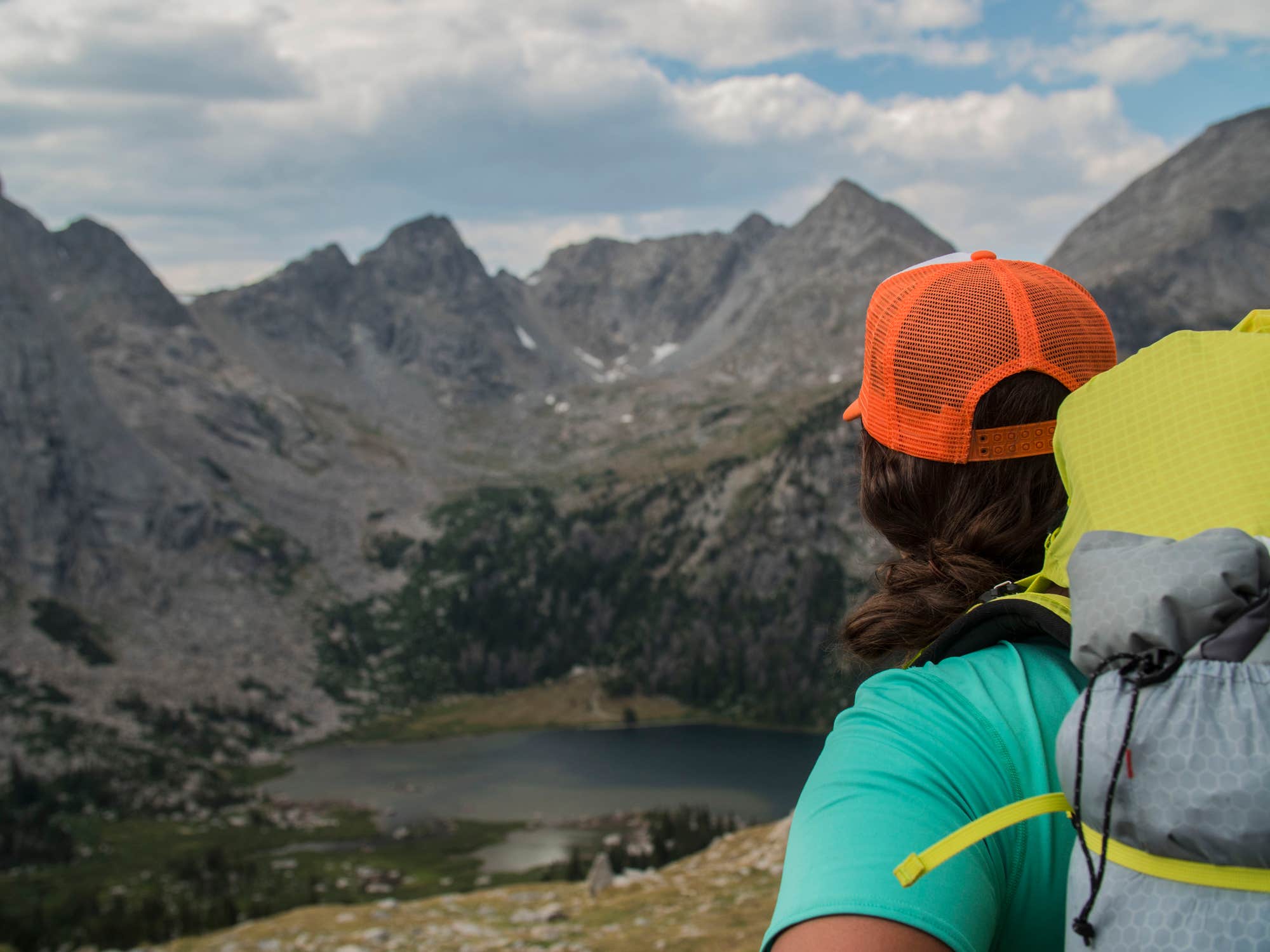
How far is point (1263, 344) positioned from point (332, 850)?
135 metres

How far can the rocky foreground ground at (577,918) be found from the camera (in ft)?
117

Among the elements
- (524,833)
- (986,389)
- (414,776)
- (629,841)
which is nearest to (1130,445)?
(986,389)

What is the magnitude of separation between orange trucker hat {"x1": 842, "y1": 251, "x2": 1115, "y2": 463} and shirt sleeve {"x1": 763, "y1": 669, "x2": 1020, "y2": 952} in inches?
52.0

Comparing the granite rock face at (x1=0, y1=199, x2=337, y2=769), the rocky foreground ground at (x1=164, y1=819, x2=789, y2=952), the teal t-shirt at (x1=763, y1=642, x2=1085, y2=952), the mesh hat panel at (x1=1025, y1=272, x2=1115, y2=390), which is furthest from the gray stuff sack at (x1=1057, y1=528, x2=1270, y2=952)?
the granite rock face at (x1=0, y1=199, x2=337, y2=769)

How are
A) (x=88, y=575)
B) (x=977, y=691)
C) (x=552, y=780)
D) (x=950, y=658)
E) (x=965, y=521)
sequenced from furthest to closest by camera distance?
(x=88, y=575) < (x=552, y=780) < (x=965, y=521) < (x=950, y=658) < (x=977, y=691)

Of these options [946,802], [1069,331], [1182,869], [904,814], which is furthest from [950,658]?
[1069,331]

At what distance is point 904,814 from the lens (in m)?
2.59

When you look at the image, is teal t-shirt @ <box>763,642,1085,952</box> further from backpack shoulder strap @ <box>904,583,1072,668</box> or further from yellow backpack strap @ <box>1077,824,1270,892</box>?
yellow backpack strap @ <box>1077,824,1270,892</box>

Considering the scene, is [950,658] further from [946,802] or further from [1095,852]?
[1095,852]

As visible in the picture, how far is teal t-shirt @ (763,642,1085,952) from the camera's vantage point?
2.50 metres

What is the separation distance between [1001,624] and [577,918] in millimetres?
44646

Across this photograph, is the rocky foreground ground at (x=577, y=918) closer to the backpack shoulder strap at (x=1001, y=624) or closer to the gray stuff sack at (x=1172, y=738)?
the backpack shoulder strap at (x=1001, y=624)

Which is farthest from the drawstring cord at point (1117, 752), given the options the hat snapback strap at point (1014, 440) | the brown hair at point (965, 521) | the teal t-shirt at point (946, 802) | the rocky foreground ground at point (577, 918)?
the rocky foreground ground at point (577, 918)

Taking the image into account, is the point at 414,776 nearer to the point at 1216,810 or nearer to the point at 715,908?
the point at 715,908
